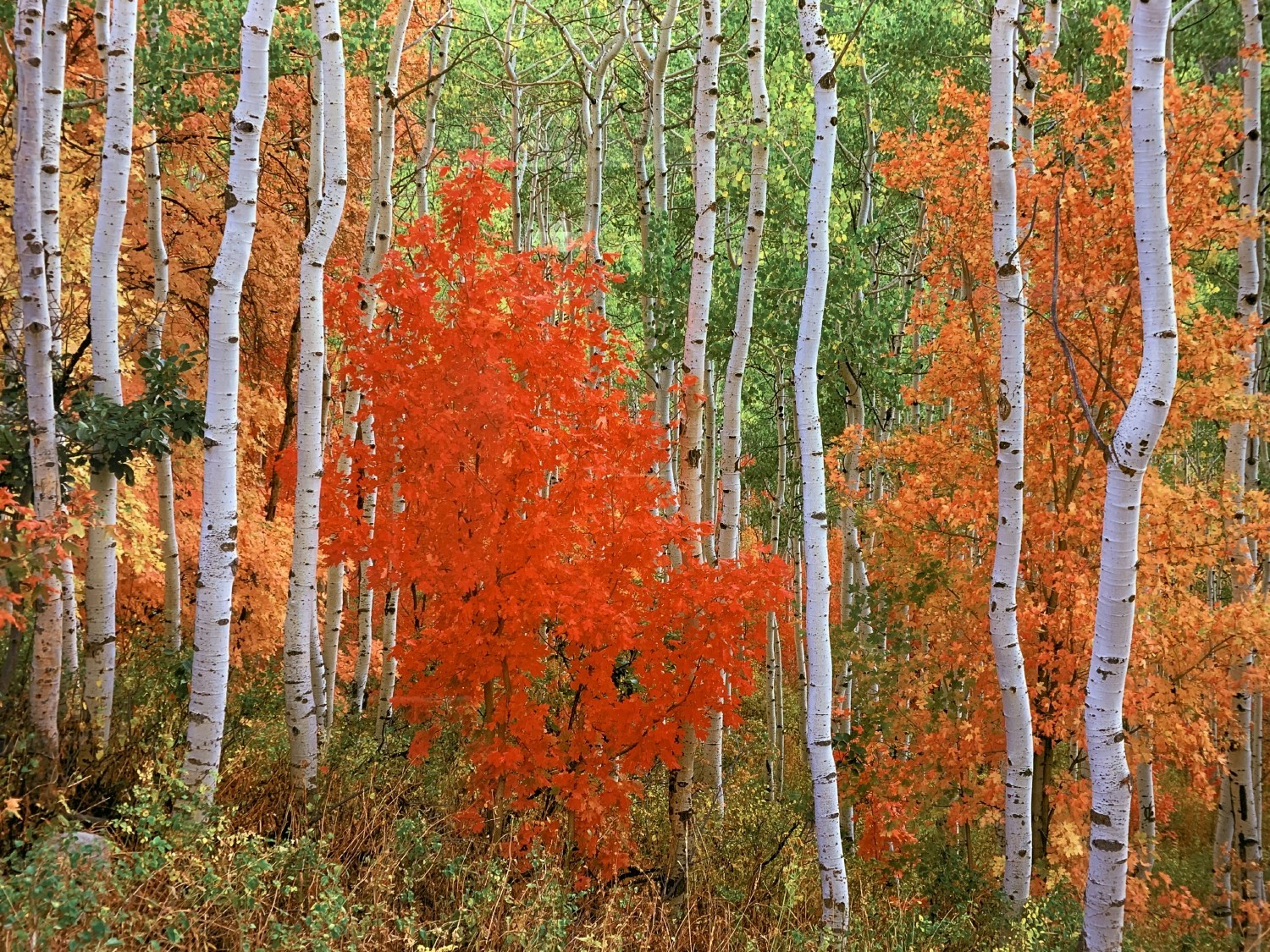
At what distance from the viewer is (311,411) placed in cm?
629

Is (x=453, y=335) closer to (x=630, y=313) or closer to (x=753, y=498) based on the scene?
(x=630, y=313)

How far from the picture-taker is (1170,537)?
8453 mm

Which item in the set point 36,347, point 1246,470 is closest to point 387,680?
point 36,347

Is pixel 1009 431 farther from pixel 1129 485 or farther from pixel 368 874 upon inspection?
pixel 368 874

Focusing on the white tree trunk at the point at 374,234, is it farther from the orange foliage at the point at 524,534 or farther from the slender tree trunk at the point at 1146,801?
the slender tree trunk at the point at 1146,801

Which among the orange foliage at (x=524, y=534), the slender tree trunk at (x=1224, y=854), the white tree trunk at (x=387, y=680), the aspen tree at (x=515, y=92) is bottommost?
the slender tree trunk at (x=1224, y=854)

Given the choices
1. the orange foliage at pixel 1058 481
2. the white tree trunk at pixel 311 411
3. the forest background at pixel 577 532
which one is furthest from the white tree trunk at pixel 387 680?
the orange foliage at pixel 1058 481

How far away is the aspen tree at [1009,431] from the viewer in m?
5.90

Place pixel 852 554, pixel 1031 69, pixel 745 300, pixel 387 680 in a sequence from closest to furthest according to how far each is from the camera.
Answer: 1. pixel 745 300
2. pixel 1031 69
3. pixel 387 680
4. pixel 852 554

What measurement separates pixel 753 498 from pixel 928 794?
1941cm

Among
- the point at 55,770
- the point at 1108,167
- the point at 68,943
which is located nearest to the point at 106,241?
the point at 55,770

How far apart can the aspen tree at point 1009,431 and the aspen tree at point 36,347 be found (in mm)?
5818

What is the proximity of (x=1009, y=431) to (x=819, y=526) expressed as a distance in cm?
172

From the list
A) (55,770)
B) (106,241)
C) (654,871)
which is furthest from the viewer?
(654,871)
